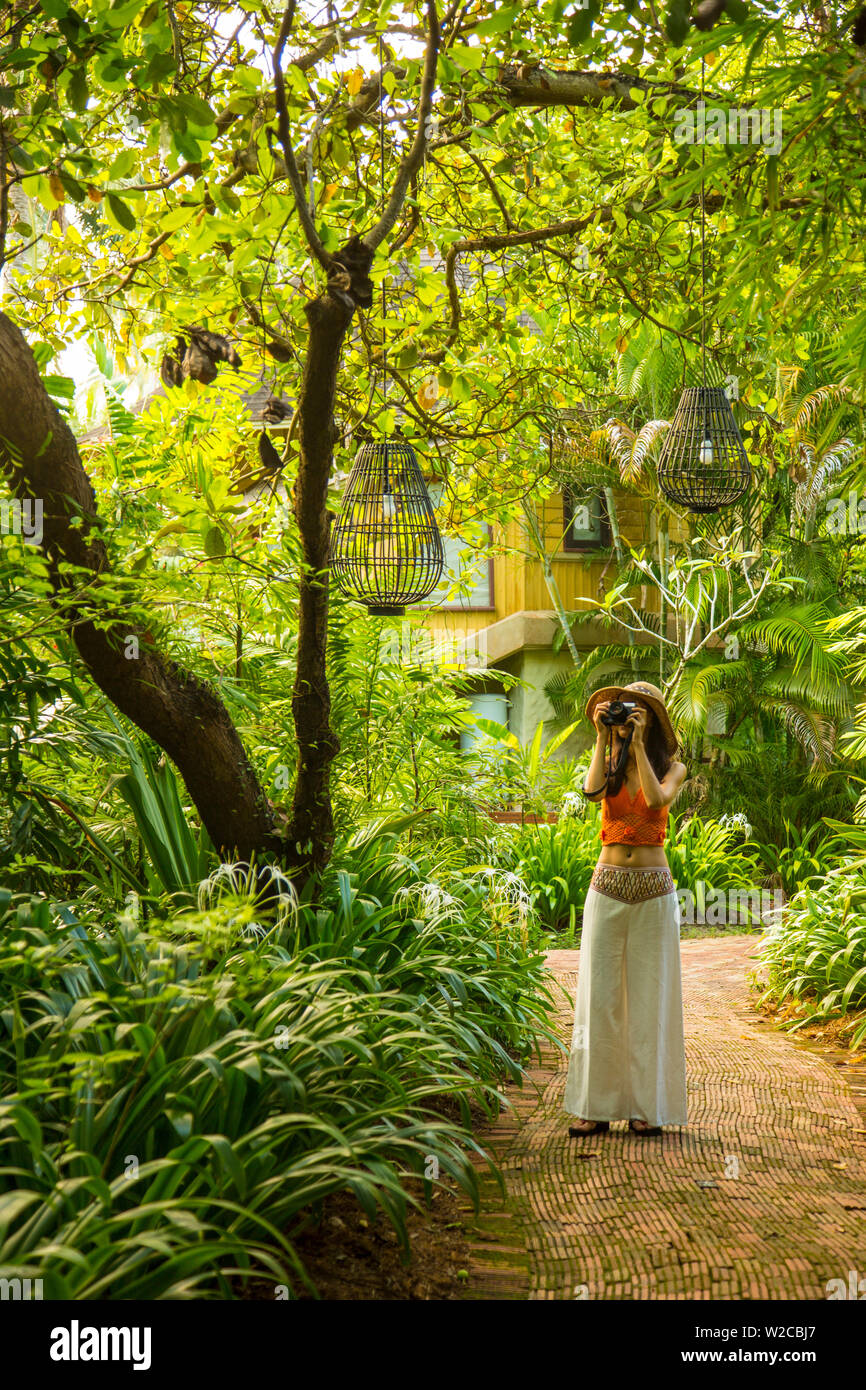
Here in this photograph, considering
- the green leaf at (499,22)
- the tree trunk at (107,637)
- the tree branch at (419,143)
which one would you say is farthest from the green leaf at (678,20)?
the tree trunk at (107,637)

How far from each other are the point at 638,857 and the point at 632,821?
153 mm

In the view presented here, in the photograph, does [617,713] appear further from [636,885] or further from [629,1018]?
[629,1018]

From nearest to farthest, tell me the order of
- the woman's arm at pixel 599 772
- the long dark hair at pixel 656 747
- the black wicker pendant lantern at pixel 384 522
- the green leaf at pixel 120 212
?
the green leaf at pixel 120 212, the woman's arm at pixel 599 772, the long dark hair at pixel 656 747, the black wicker pendant lantern at pixel 384 522

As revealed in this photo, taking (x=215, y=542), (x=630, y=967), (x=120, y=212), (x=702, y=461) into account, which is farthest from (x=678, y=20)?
(x=702, y=461)

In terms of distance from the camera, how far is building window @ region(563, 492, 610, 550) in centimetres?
1421

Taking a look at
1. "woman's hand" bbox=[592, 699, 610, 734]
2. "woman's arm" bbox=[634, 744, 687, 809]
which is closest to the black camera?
"woman's hand" bbox=[592, 699, 610, 734]

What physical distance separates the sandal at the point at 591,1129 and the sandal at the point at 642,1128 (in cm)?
10

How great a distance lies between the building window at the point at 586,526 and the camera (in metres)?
14.2

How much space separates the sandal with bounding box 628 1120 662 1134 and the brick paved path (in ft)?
0.14

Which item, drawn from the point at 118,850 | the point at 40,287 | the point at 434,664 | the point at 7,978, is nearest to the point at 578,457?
the point at 434,664

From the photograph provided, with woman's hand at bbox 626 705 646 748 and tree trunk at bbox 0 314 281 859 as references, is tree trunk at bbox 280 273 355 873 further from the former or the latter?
woman's hand at bbox 626 705 646 748

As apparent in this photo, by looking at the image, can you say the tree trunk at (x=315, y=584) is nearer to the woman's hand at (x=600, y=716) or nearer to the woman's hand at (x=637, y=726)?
the woman's hand at (x=600, y=716)

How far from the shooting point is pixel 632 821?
473cm

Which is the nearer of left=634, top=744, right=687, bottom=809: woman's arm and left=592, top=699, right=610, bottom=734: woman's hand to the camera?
left=634, top=744, right=687, bottom=809: woman's arm
